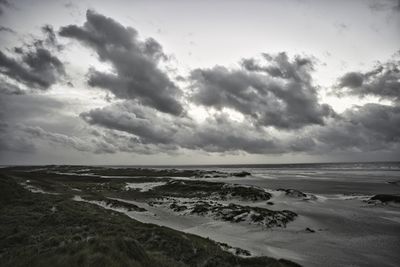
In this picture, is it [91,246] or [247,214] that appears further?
[247,214]

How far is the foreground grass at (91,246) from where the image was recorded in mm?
10266

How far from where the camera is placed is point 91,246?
1105 cm

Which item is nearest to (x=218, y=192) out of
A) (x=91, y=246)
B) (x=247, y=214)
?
(x=247, y=214)

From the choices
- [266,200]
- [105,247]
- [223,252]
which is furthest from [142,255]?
[266,200]

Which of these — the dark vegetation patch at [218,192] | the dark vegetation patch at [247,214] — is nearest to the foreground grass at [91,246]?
the dark vegetation patch at [247,214]

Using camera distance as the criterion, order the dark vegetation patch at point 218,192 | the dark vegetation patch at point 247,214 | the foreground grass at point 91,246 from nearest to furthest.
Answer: the foreground grass at point 91,246
the dark vegetation patch at point 247,214
the dark vegetation patch at point 218,192

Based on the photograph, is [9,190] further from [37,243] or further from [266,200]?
[266,200]

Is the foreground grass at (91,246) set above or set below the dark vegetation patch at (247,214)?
above

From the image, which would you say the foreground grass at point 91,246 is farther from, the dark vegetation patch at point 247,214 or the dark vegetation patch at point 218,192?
the dark vegetation patch at point 218,192

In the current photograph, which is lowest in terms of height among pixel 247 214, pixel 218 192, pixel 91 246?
pixel 218 192

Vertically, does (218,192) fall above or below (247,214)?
below

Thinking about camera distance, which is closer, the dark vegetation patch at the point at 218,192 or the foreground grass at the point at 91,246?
the foreground grass at the point at 91,246

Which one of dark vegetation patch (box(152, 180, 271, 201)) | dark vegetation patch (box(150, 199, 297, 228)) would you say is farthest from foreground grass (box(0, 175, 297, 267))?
dark vegetation patch (box(152, 180, 271, 201))

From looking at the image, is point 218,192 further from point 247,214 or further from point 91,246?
point 91,246
